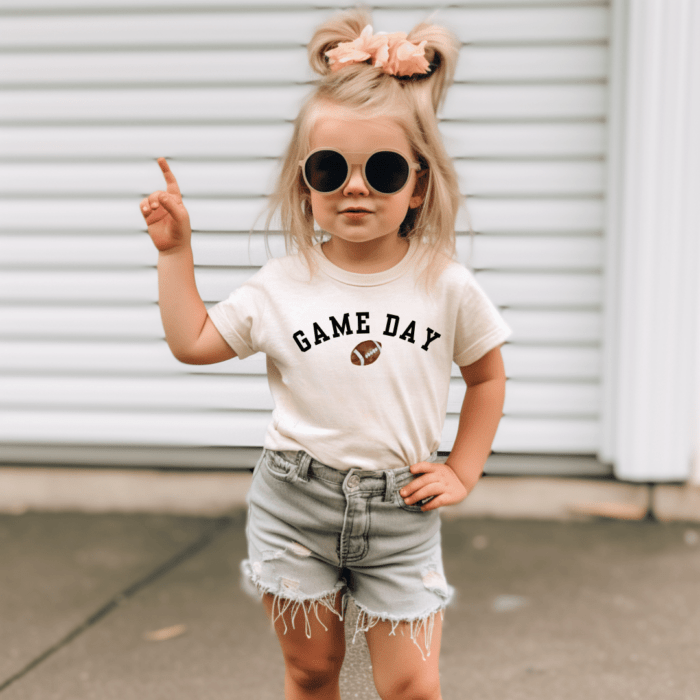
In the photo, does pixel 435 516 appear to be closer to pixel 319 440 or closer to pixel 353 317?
pixel 319 440

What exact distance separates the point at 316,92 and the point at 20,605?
2354 mm

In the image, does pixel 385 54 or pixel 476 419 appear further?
pixel 476 419

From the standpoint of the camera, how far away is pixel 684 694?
7.92 ft

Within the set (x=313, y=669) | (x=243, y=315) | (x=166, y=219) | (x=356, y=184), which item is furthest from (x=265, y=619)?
(x=356, y=184)

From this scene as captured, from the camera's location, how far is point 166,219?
5.19ft

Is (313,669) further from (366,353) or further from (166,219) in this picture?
(166,219)

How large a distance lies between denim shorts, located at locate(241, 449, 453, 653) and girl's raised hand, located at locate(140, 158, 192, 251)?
1.60 ft

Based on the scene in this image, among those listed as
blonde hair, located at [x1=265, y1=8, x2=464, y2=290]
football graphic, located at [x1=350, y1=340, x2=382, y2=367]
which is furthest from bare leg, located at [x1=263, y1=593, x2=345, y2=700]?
blonde hair, located at [x1=265, y1=8, x2=464, y2=290]

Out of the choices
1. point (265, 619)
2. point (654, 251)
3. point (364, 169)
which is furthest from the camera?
point (654, 251)

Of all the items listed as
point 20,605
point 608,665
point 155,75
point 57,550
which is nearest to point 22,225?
point 155,75

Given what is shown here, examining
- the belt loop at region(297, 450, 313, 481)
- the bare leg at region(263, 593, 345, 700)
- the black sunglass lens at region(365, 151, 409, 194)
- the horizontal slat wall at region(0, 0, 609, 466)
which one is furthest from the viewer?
the horizontal slat wall at region(0, 0, 609, 466)

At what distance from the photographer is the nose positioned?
153cm

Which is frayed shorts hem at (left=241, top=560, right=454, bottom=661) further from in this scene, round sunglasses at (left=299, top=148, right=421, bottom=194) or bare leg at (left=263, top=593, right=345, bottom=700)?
round sunglasses at (left=299, top=148, right=421, bottom=194)

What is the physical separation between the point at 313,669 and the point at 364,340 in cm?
77
